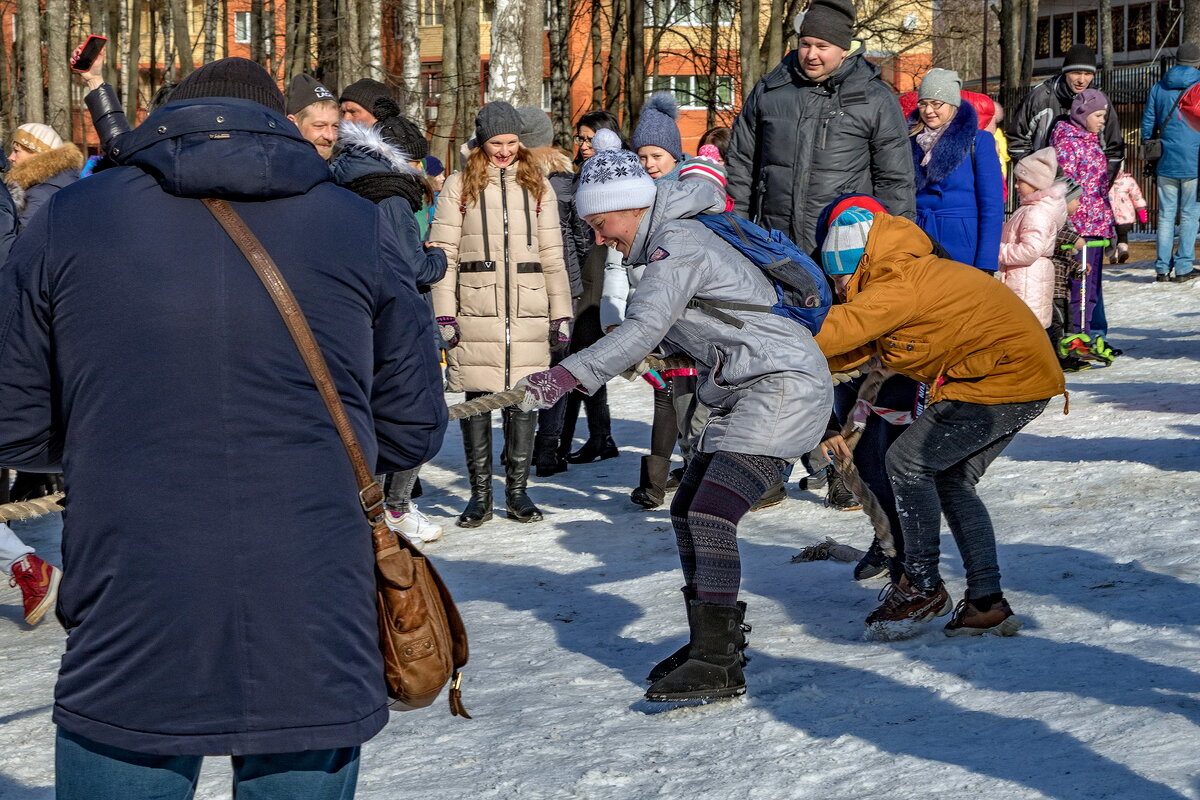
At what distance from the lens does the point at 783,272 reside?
453cm

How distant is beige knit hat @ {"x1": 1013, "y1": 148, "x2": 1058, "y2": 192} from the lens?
985 centimetres

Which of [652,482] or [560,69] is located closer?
[652,482]

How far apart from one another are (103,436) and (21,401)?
167 mm

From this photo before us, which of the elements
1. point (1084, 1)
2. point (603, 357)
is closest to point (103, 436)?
point (603, 357)

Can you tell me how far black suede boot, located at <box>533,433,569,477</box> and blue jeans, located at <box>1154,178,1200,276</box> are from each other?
25.9 feet

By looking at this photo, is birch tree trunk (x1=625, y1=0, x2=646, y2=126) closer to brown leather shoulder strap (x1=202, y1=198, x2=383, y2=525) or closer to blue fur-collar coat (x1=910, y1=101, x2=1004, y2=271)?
blue fur-collar coat (x1=910, y1=101, x2=1004, y2=271)

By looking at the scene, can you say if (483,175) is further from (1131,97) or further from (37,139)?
(1131,97)

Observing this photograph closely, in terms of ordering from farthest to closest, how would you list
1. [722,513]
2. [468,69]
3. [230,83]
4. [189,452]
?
[468,69]
[722,513]
[230,83]
[189,452]

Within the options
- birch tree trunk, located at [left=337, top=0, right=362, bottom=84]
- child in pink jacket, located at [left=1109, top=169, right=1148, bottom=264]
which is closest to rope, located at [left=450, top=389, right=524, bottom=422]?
child in pink jacket, located at [left=1109, top=169, right=1148, bottom=264]

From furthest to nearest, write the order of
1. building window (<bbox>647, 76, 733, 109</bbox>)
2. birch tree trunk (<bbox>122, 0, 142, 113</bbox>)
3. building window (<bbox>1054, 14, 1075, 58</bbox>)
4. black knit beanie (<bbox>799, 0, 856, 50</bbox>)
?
building window (<bbox>1054, 14, 1075, 58</bbox>) < birch tree trunk (<bbox>122, 0, 142, 113</bbox>) < building window (<bbox>647, 76, 733, 109</bbox>) < black knit beanie (<bbox>799, 0, 856, 50</bbox>)

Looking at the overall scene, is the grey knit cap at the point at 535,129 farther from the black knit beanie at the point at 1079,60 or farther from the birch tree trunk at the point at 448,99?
the birch tree trunk at the point at 448,99

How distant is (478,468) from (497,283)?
37.8 inches

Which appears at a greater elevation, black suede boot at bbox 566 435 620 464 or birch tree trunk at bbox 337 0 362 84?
birch tree trunk at bbox 337 0 362 84

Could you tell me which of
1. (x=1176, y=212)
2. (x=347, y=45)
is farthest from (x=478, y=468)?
(x=347, y=45)
